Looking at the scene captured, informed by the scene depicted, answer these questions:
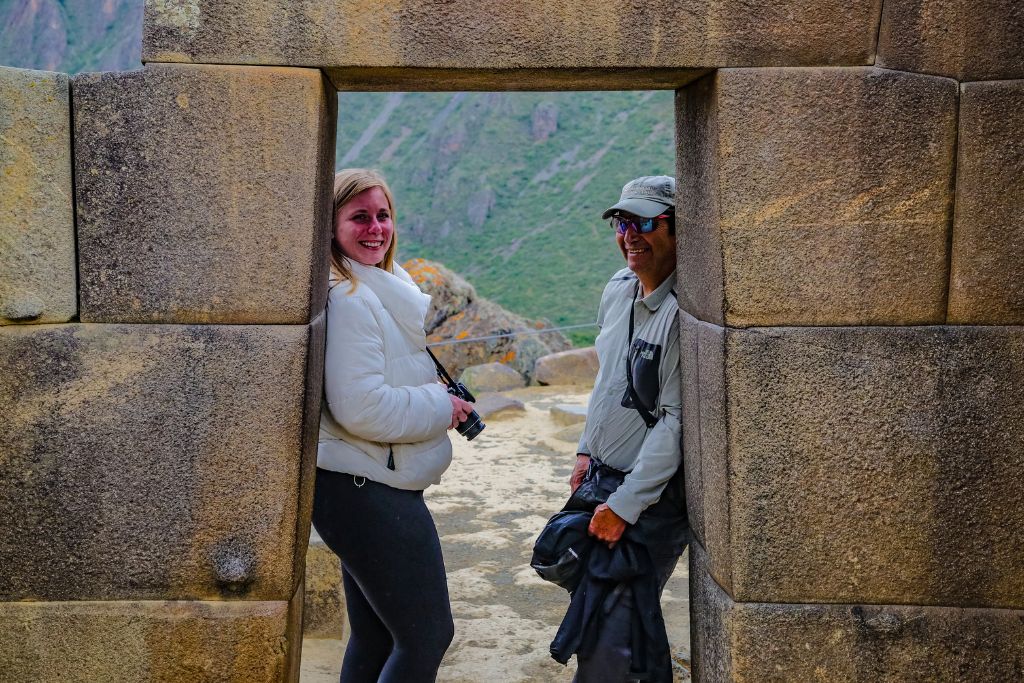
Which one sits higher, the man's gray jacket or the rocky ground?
the man's gray jacket

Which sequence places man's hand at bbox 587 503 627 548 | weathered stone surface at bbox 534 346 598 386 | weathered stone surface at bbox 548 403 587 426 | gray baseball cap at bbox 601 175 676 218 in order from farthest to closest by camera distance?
weathered stone surface at bbox 534 346 598 386 → weathered stone surface at bbox 548 403 587 426 → gray baseball cap at bbox 601 175 676 218 → man's hand at bbox 587 503 627 548

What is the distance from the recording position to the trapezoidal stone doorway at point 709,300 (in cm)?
251

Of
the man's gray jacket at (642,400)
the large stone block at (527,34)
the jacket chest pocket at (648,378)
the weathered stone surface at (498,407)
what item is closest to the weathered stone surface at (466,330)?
the weathered stone surface at (498,407)

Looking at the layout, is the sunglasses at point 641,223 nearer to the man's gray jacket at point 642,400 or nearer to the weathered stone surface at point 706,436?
the man's gray jacket at point 642,400

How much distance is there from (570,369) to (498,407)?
234 cm

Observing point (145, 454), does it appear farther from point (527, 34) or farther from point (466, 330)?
point (466, 330)

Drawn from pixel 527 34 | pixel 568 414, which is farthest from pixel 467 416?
pixel 568 414

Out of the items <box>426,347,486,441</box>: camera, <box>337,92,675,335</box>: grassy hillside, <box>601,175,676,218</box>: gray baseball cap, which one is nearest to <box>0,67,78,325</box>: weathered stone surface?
<box>426,347,486,441</box>: camera

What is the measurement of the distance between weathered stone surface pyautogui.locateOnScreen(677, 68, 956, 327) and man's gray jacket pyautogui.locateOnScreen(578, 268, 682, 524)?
49cm

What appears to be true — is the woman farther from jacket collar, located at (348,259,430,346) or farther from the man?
the man

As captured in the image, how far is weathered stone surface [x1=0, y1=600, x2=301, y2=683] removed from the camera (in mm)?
2627

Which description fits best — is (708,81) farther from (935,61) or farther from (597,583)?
(597,583)

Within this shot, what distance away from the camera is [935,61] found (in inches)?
99.8

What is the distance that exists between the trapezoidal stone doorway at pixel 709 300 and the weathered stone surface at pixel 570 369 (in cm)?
939
